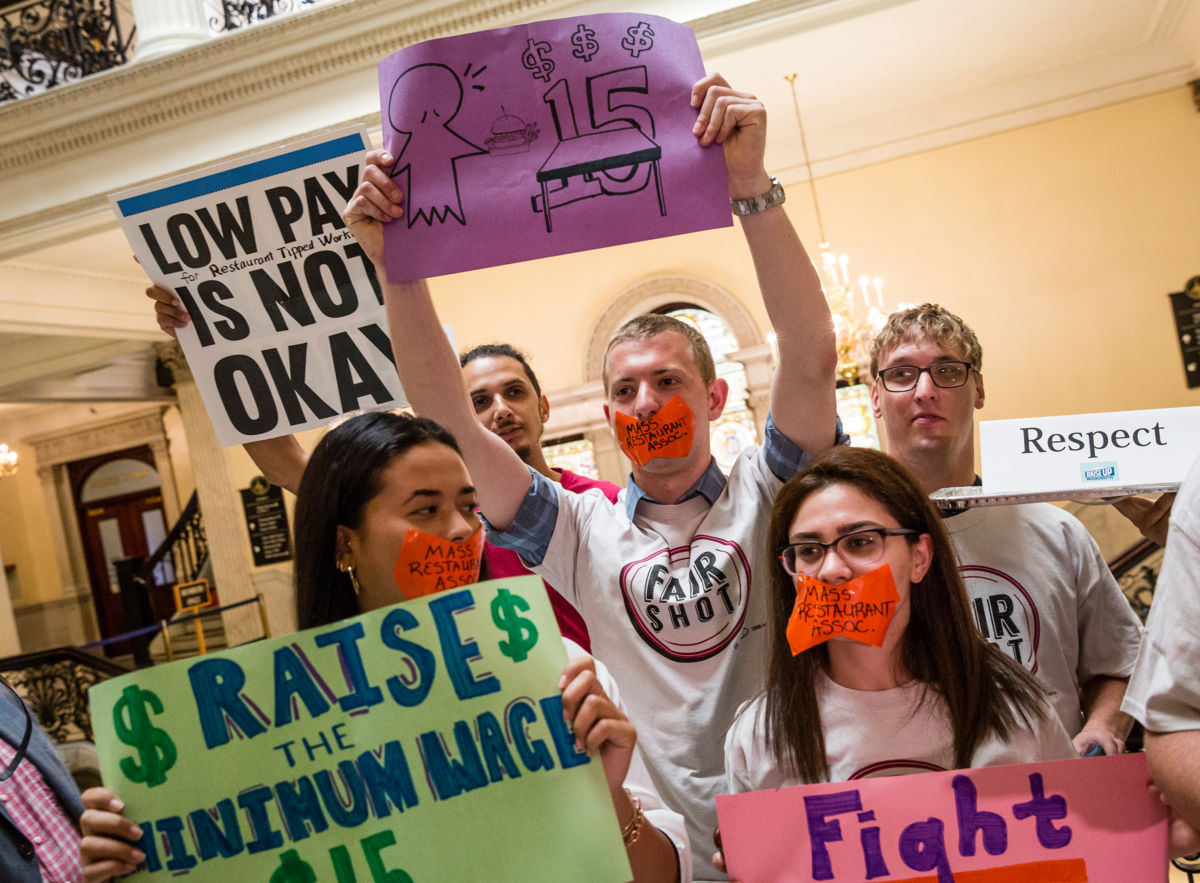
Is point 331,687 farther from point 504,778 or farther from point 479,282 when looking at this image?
point 479,282

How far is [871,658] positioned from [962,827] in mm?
269

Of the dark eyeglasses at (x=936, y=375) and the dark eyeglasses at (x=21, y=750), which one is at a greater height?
the dark eyeglasses at (x=936, y=375)

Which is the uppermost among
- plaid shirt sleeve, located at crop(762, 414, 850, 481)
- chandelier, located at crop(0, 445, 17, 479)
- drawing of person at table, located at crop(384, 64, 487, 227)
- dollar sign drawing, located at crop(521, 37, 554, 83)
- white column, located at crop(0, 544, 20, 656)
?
chandelier, located at crop(0, 445, 17, 479)

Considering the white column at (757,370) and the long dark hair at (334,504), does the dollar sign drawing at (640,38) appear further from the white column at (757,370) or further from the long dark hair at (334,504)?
the white column at (757,370)

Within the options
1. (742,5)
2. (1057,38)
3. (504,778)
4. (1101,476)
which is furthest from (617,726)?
(1057,38)

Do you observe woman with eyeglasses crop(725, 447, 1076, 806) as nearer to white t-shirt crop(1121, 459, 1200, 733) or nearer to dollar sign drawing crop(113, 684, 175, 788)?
white t-shirt crop(1121, 459, 1200, 733)

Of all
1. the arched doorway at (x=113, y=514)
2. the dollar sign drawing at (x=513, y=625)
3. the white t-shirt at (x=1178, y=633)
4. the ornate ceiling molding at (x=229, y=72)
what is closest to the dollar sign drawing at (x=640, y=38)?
the dollar sign drawing at (x=513, y=625)

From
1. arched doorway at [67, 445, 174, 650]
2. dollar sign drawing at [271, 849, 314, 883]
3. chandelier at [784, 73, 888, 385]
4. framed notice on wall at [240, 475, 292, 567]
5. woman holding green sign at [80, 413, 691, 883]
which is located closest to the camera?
dollar sign drawing at [271, 849, 314, 883]

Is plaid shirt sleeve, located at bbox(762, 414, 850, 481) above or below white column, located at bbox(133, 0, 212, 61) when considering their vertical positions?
below

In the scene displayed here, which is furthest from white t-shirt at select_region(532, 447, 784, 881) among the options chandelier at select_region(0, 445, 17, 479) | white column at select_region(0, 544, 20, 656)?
chandelier at select_region(0, 445, 17, 479)

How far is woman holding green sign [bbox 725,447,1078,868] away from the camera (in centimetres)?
136

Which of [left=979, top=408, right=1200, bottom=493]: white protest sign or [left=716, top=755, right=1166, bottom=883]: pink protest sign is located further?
[left=979, top=408, right=1200, bottom=493]: white protest sign

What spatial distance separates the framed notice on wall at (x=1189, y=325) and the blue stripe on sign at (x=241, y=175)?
286 inches

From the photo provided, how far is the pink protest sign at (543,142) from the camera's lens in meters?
1.51
